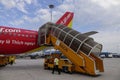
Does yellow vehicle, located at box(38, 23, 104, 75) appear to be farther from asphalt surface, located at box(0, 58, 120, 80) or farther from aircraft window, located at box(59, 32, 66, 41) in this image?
asphalt surface, located at box(0, 58, 120, 80)

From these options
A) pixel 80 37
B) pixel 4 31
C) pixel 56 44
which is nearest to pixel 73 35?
pixel 80 37

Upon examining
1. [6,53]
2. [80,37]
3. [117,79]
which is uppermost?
[80,37]

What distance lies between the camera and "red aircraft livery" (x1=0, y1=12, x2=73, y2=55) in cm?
2775

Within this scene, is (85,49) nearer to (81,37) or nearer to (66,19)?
(81,37)

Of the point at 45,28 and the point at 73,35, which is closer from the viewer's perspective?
the point at 73,35

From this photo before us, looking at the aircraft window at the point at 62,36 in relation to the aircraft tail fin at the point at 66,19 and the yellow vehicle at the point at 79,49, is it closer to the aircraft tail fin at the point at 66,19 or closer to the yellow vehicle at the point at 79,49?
the yellow vehicle at the point at 79,49

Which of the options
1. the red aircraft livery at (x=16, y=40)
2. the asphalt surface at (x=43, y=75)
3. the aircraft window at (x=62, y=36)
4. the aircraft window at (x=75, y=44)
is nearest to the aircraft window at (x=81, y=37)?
the aircraft window at (x=75, y=44)

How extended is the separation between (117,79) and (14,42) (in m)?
15.0

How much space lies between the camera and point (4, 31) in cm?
2798

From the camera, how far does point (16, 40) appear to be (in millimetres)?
28141

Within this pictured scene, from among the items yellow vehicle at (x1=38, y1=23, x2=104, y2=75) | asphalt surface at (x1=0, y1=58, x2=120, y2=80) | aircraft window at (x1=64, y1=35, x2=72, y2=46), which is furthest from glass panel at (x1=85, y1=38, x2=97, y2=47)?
asphalt surface at (x1=0, y1=58, x2=120, y2=80)

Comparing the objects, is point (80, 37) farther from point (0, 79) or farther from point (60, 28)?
point (0, 79)

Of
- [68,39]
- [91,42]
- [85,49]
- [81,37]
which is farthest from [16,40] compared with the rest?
[91,42]

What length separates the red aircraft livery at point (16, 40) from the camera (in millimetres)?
27750
